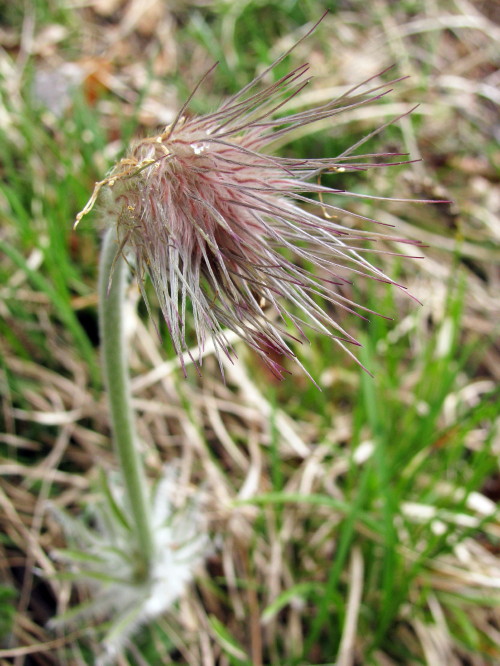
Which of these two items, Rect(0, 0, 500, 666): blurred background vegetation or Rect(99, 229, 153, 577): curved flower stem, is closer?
Rect(99, 229, 153, 577): curved flower stem

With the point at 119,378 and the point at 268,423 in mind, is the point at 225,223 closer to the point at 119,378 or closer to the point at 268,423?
the point at 119,378

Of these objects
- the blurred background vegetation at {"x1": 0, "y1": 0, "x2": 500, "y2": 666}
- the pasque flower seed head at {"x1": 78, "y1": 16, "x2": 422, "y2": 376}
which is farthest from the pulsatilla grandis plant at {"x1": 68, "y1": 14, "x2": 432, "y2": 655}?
the blurred background vegetation at {"x1": 0, "y1": 0, "x2": 500, "y2": 666}

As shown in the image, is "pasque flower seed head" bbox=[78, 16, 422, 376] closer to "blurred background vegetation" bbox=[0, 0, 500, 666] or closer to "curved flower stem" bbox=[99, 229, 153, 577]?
"curved flower stem" bbox=[99, 229, 153, 577]

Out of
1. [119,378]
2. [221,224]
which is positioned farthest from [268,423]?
[221,224]

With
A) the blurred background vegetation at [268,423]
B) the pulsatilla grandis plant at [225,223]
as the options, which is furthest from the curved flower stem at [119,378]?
the blurred background vegetation at [268,423]

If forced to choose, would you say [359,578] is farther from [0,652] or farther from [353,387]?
[0,652]
